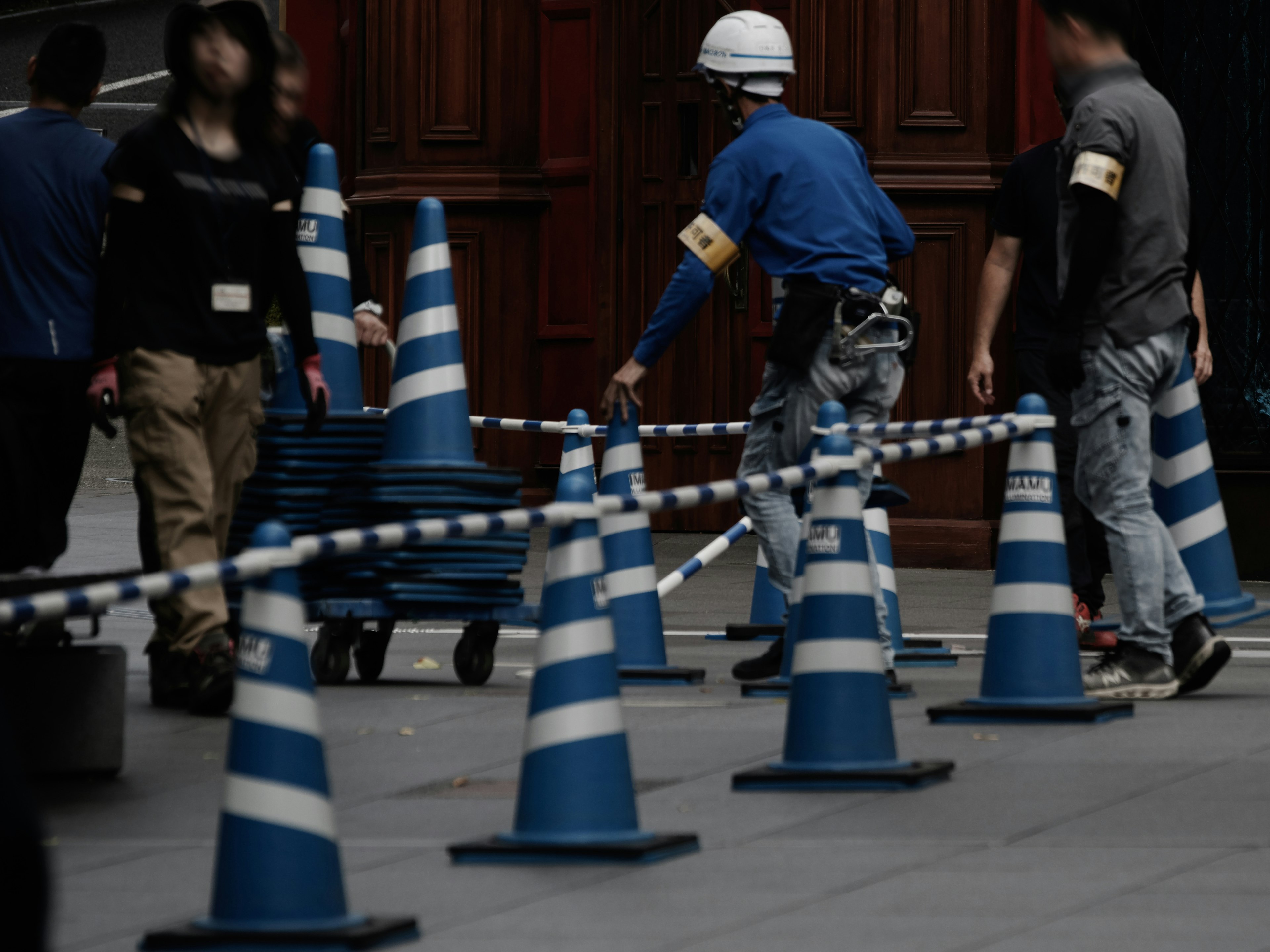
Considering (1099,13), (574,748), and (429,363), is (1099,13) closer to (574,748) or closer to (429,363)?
(429,363)

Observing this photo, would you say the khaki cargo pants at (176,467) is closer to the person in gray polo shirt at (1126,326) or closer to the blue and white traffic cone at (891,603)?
the blue and white traffic cone at (891,603)

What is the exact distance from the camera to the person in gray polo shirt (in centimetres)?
716

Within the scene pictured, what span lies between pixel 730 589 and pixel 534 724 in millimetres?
6920

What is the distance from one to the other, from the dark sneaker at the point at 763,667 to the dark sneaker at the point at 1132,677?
117 cm

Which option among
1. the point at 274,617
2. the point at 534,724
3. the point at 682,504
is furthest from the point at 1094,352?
the point at 274,617

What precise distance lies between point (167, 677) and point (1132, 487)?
3023 mm

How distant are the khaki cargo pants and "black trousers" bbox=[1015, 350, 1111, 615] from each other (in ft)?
10.9

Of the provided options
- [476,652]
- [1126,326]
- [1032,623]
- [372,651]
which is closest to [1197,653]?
[1032,623]

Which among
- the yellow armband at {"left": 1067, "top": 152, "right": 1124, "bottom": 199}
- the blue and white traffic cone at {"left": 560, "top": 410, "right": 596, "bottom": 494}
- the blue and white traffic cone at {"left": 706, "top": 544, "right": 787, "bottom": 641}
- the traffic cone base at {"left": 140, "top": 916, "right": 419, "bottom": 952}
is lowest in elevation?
the blue and white traffic cone at {"left": 706, "top": 544, "right": 787, "bottom": 641}

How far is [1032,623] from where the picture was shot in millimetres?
6758

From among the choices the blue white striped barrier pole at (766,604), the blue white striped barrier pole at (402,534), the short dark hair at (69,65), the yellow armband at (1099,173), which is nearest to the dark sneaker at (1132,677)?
the blue white striped barrier pole at (402,534)

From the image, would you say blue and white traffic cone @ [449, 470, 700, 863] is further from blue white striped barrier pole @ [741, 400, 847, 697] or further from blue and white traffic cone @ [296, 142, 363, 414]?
blue and white traffic cone @ [296, 142, 363, 414]

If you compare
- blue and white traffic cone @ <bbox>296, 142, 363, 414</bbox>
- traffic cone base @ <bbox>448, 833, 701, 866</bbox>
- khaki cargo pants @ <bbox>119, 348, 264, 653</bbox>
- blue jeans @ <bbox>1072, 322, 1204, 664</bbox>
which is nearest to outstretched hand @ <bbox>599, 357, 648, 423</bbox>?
blue and white traffic cone @ <bbox>296, 142, 363, 414</bbox>

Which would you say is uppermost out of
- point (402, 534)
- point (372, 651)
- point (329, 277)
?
point (329, 277)
